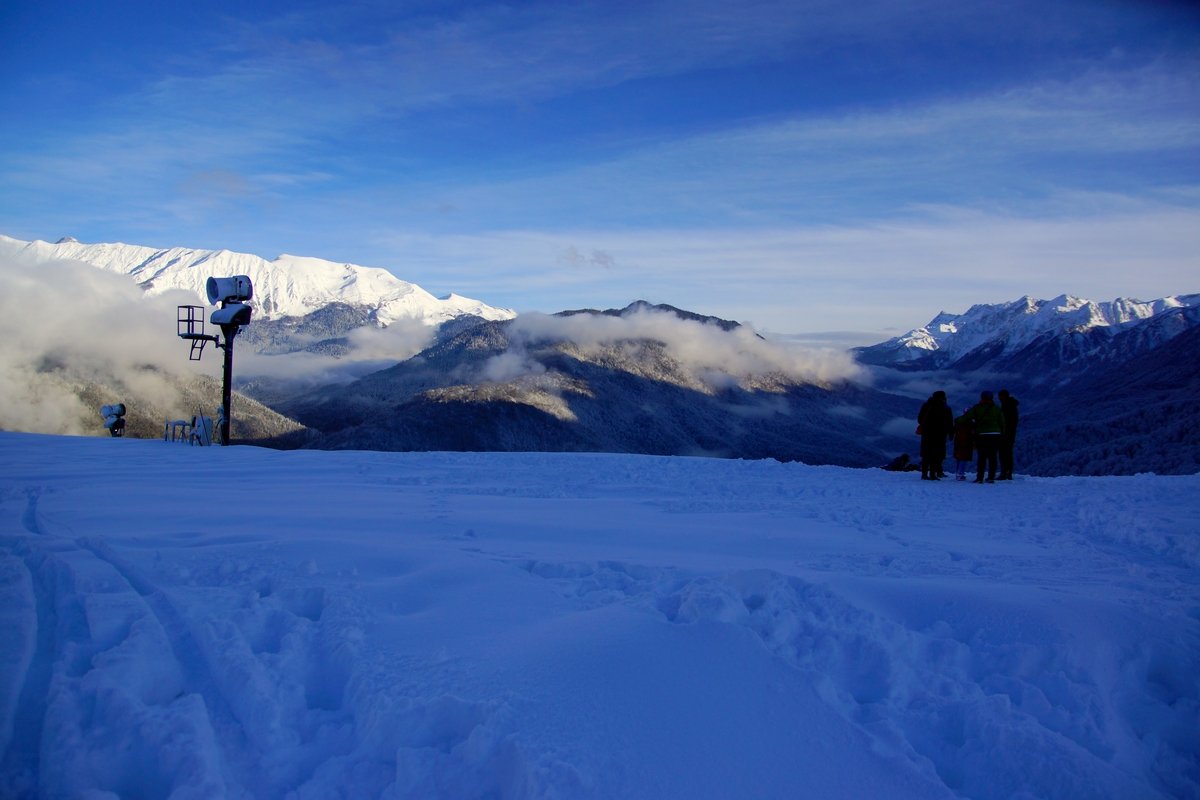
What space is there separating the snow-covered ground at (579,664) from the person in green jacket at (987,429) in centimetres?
636

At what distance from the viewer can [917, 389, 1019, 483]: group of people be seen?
14133 mm

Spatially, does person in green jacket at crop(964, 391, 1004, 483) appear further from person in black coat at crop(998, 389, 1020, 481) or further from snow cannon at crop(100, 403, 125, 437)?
snow cannon at crop(100, 403, 125, 437)

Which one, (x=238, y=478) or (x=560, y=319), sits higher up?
(x=560, y=319)

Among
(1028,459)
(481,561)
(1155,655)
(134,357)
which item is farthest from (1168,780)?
(134,357)

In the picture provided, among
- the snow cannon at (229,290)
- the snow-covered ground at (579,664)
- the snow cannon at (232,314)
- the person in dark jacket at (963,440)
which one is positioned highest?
the snow cannon at (229,290)

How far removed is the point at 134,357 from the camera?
131m

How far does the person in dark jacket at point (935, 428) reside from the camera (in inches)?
573

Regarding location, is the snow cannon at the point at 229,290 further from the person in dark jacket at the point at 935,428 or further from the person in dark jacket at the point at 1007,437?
the person in dark jacket at the point at 1007,437

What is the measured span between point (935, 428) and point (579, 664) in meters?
12.5

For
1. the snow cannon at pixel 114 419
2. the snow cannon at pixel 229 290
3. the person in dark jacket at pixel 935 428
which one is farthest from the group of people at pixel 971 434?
the snow cannon at pixel 114 419

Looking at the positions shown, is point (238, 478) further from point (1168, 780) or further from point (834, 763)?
point (1168, 780)

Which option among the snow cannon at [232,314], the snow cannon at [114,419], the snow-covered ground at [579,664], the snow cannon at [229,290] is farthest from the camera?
the snow cannon at [114,419]

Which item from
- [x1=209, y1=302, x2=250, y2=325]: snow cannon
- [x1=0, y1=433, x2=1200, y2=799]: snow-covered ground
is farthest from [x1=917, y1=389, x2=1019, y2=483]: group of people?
[x1=209, y1=302, x2=250, y2=325]: snow cannon

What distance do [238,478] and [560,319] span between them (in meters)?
151
